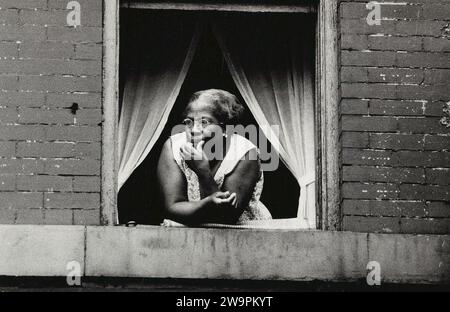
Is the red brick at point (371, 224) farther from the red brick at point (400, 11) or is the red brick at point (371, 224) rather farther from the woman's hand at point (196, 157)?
the red brick at point (400, 11)

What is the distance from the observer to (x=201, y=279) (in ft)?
29.1

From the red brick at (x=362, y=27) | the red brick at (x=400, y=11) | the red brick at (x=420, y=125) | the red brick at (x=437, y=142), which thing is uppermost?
the red brick at (x=400, y=11)

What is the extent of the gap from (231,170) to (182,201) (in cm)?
41

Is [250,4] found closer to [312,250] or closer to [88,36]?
[88,36]

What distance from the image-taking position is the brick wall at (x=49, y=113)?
9.01m

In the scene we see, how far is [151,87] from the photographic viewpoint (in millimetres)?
9672

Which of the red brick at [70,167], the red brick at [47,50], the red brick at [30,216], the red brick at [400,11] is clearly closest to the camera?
the red brick at [30,216]

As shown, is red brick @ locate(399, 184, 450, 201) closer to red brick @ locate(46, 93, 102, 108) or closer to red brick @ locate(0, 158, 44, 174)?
red brick @ locate(46, 93, 102, 108)

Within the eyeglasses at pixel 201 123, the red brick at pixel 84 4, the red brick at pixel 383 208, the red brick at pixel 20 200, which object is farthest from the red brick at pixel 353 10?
the red brick at pixel 20 200

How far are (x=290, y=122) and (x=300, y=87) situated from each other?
0.89 feet

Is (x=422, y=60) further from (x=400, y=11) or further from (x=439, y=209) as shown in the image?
(x=439, y=209)

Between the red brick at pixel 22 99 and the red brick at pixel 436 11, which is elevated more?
the red brick at pixel 436 11

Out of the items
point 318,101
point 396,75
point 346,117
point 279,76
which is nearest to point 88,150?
point 279,76
